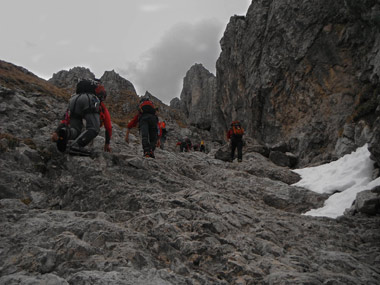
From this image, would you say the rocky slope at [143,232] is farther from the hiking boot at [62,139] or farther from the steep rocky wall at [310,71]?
the steep rocky wall at [310,71]

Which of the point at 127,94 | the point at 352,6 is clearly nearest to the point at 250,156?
the point at 352,6

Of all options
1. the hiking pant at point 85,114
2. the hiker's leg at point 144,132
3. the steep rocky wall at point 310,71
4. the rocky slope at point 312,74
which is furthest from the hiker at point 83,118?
the steep rocky wall at point 310,71

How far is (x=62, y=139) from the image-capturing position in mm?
7910

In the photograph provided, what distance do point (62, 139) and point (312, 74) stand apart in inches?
1006

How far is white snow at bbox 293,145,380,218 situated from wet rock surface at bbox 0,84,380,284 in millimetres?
1301

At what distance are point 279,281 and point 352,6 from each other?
2556 centimetres

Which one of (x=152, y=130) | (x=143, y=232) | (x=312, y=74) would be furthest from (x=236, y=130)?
(x=312, y=74)

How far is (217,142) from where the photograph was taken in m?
55.2

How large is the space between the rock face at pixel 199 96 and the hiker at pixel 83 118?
247 ft

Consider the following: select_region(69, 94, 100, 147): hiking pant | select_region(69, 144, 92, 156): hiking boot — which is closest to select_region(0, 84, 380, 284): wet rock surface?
select_region(69, 144, 92, 156): hiking boot

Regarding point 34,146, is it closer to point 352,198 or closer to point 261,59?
point 352,198

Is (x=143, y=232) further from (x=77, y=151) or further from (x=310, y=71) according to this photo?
(x=310, y=71)

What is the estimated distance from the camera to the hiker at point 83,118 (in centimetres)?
823

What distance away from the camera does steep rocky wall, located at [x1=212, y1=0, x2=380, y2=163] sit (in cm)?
2191
